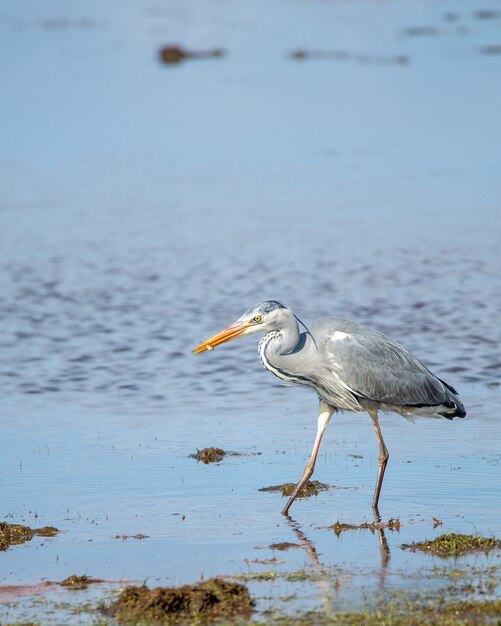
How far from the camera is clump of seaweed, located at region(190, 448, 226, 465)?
427 inches

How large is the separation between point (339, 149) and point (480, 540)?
21756mm

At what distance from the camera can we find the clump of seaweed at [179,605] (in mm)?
6902

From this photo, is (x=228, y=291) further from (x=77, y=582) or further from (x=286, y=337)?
(x=77, y=582)

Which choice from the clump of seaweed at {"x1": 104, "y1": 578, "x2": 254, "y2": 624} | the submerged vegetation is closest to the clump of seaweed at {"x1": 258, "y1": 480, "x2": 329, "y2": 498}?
the clump of seaweed at {"x1": 104, "y1": 578, "x2": 254, "y2": 624}

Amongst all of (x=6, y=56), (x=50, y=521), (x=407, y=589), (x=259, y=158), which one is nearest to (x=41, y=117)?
A: (x=259, y=158)

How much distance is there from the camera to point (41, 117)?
1351 inches

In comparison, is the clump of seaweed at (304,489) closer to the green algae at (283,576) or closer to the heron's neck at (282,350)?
the heron's neck at (282,350)

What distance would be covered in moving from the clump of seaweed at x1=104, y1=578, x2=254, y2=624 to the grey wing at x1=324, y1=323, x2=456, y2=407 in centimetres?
283

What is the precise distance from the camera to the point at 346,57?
1817 inches

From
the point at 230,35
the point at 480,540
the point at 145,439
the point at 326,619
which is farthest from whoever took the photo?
the point at 230,35

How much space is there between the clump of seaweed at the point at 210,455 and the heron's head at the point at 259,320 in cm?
171

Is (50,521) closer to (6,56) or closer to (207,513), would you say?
(207,513)

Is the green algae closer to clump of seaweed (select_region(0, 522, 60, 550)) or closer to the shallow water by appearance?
the shallow water

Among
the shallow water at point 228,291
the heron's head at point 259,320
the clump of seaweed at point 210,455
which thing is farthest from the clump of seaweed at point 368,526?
the clump of seaweed at point 210,455
